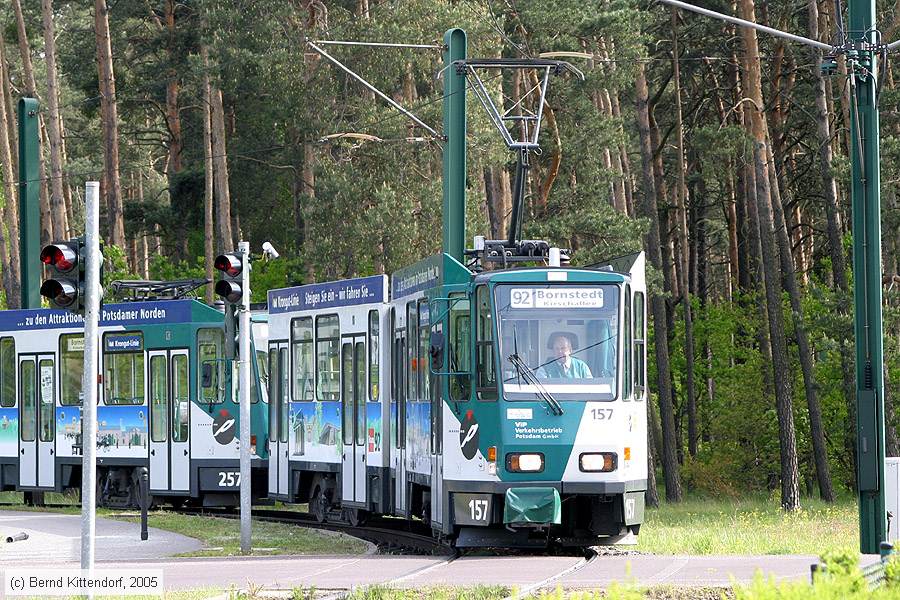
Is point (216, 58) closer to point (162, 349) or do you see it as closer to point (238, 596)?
point (162, 349)

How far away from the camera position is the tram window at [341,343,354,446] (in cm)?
2439

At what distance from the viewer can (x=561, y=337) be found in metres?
18.8

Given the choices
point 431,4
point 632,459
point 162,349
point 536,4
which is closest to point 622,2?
point 536,4

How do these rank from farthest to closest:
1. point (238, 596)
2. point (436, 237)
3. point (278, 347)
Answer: point (436, 237), point (278, 347), point (238, 596)

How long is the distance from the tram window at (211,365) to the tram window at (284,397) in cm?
158

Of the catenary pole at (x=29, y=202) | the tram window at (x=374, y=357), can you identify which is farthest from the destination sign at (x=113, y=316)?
→ the tram window at (x=374, y=357)

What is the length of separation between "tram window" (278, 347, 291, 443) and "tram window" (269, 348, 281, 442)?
0.15 metres

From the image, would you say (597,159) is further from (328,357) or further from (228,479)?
(328,357)

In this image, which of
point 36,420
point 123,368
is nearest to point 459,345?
point 123,368

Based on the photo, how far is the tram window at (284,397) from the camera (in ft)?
87.8

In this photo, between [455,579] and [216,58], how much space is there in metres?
33.5

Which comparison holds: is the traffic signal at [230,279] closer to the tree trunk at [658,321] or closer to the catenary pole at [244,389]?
the catenary pole at [244,389]

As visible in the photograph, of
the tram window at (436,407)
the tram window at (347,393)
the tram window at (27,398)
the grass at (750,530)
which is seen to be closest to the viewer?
the tram window at (436,407)

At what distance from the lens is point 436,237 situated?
149ft
